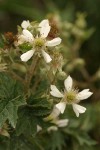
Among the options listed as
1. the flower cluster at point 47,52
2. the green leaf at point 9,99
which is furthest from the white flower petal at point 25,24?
the green leaf at point 9,99

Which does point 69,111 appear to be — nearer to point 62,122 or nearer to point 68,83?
point 62,122

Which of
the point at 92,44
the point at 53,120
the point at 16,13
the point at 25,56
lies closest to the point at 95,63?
the point at 92,44

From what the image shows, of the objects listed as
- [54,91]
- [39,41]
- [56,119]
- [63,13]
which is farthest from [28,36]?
[63,13]

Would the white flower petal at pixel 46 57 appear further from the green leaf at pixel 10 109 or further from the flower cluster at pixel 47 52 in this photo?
the green leaf at pixel 10 109

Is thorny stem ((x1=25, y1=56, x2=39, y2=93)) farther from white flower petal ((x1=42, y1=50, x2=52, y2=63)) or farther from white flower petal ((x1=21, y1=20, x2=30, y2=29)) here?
white flower petal ((x1=21, y1=20, x2=30, y2=29))

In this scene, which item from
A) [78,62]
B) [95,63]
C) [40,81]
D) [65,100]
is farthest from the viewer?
[95,63]

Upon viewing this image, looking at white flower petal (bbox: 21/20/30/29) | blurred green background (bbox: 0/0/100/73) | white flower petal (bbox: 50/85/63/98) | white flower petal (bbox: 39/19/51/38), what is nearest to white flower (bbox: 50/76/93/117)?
white flower petal (bbox: 50/85/63/98)

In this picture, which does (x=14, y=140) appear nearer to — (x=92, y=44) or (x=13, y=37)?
(x=13, y=37)
